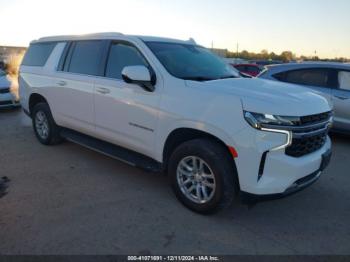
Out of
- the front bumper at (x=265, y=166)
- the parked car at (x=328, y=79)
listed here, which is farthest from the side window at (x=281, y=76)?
the front bumper at (x=265, y=166)

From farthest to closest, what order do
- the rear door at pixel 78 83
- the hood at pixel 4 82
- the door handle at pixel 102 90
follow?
the hood at pixel 4 82
the rear door at pixel 78 83
the door handle at pixel 102 90

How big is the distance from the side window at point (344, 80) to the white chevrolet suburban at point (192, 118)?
345cm

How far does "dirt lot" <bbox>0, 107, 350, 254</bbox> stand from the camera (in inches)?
125

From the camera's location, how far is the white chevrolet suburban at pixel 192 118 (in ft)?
10.6

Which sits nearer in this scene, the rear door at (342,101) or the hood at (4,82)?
the rear door at (342,101)

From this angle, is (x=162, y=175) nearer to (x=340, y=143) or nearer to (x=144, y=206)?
(x=144, y=206)

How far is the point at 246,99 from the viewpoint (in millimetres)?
3297

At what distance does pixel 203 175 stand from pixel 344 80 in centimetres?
487

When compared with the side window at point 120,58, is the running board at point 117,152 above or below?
below

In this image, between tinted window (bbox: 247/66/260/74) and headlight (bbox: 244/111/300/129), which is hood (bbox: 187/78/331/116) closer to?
headlight (bbox: 244/111/300/129)

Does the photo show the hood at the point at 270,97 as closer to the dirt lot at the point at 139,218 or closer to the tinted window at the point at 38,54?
the dirt lot at the point at 139,218

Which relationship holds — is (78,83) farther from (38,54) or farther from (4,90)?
(4,90)

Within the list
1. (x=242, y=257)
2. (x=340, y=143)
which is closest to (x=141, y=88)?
(x=242, y=257)

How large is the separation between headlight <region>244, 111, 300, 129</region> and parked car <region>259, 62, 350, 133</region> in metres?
3.98
